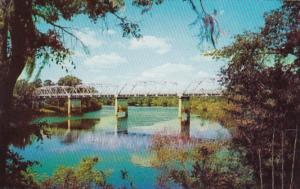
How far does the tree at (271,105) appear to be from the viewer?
8805 mm

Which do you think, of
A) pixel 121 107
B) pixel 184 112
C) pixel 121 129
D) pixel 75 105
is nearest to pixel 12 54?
pixel 121 129

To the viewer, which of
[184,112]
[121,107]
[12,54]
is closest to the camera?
[12,54]

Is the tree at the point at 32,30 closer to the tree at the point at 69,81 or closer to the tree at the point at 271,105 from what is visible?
the tree at the point at 271,105

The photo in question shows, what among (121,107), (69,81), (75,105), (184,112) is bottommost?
(184,112)

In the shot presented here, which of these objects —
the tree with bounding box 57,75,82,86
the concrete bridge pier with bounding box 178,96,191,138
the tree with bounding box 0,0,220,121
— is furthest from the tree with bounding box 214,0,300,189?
the tree with bounding box 57,75,82,86

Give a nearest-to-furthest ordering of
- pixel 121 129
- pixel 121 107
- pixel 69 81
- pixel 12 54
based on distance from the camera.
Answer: pixel 12 54 < pixel 121 129 < pixel 121 107 < pixel 69 81

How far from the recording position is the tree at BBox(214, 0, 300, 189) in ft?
28.9

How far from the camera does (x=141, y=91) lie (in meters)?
72.1

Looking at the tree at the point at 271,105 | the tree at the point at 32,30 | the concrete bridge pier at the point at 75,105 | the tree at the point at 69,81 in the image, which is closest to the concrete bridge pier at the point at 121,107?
the tree at the point at 69,81

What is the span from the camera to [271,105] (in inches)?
352

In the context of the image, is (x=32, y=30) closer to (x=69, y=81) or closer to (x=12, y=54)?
(x=12, y=54)

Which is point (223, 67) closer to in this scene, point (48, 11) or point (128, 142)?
point (48, 11)

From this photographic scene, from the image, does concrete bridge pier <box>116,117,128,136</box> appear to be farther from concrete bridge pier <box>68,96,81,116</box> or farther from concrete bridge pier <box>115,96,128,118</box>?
concrete bridge pier <box>68,96,81,116</box>

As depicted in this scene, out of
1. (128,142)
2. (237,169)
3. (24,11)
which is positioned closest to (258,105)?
(237,169)
